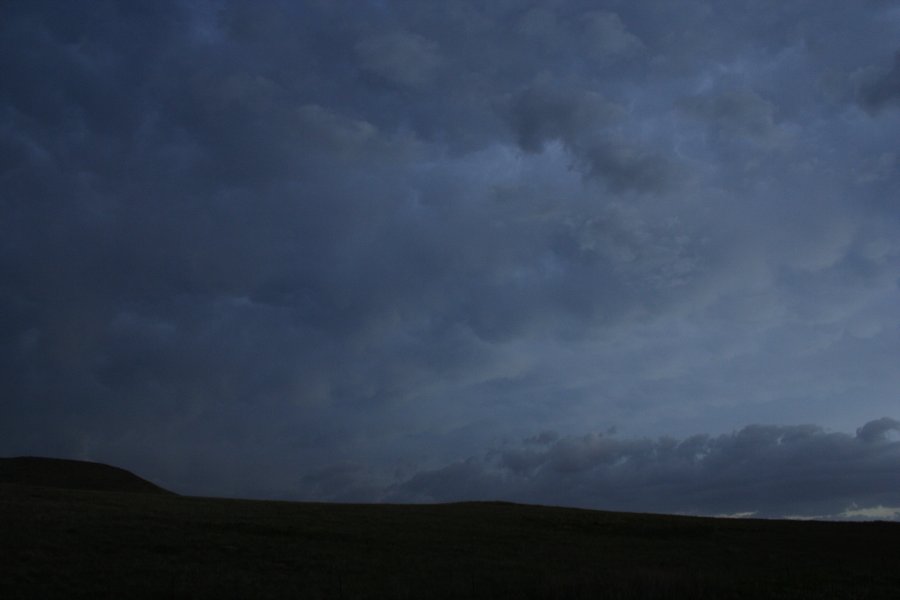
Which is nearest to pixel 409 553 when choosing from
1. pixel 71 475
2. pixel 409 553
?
pixel 409 553

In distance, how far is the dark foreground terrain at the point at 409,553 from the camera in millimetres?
23156

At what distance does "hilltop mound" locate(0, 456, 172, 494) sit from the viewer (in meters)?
95.8

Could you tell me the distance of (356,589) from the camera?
24141 mm

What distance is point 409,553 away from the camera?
35.1 m

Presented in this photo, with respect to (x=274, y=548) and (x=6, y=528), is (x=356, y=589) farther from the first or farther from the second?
(x=6, y=528)

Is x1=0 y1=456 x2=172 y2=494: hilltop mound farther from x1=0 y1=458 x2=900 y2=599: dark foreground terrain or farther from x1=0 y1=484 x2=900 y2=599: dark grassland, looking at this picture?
x1=0 y1=458 x2=900 y2=599: dark foreground terrain

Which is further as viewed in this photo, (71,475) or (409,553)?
(71,475)

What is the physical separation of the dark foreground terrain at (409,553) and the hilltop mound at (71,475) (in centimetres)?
4534

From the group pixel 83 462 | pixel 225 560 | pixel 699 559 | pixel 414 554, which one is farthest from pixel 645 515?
pixel 83 462

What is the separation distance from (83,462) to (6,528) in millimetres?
93389

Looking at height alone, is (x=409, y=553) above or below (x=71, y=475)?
below

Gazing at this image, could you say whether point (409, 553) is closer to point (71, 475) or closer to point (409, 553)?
point (409, 553)

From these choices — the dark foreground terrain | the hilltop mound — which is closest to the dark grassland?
the dark foreground terrain

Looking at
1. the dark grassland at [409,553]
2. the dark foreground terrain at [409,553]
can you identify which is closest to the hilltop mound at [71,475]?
the dark grassland at [409,553]
